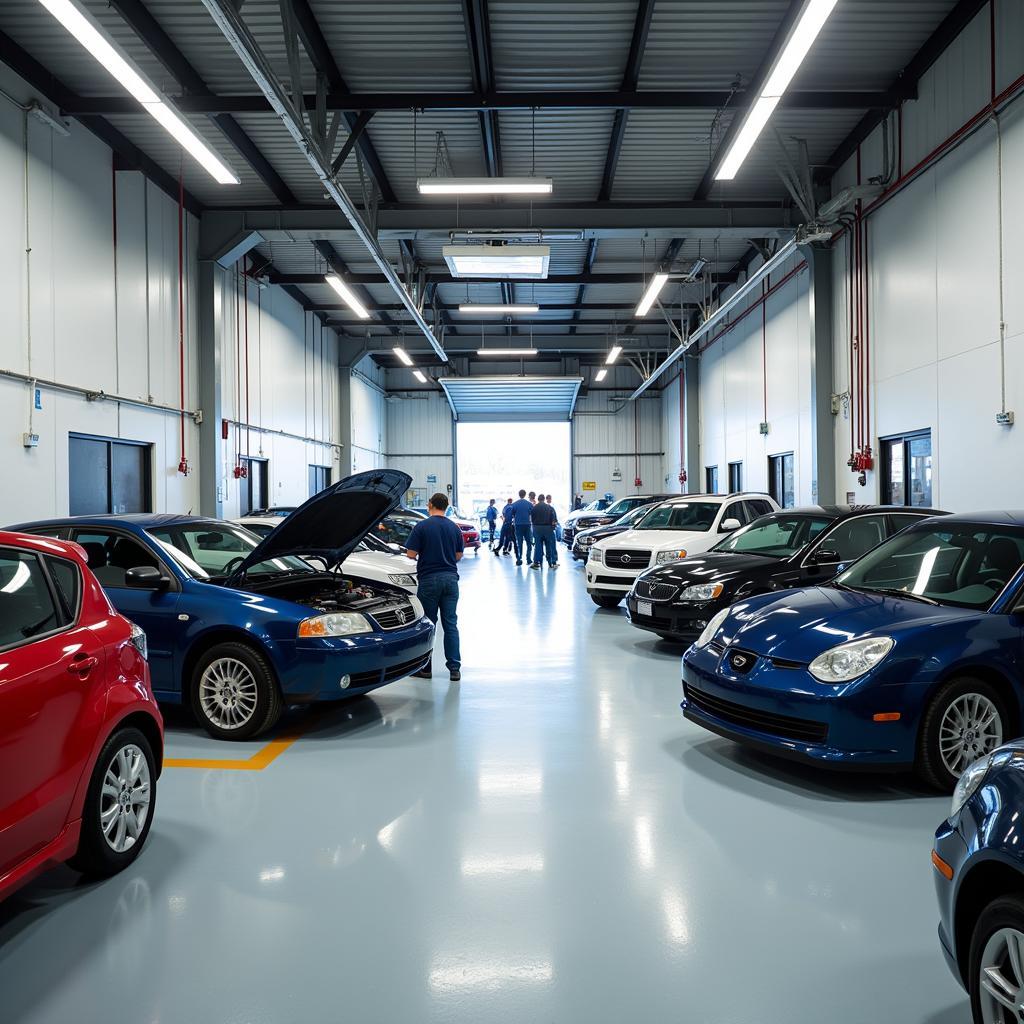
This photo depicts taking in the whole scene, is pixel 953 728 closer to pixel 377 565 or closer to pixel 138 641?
pixel 138 641

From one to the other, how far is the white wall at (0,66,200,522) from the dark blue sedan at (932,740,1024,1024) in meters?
9.96

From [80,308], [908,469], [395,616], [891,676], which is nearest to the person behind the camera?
[891,676]

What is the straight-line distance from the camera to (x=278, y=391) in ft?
63.1

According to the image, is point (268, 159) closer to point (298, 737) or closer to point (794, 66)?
point (794, 66)

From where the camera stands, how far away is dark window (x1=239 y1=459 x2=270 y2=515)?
17078mm

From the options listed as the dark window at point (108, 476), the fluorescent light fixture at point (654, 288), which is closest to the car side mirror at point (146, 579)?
the dark window at point (108, 476)

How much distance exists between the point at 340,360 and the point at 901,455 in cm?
1812

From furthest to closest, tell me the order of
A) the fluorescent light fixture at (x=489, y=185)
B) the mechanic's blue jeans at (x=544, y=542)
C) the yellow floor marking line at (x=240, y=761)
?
the mechanic's blue jeans at (x=544, y=542)
the fluorescent light fixture at (x=489, y=185)
the yellow floor marking line at (x=240, y=761)

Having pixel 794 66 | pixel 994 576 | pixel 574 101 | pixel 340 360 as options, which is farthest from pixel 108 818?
pixel 340 360

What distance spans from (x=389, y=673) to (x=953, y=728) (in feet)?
10.7

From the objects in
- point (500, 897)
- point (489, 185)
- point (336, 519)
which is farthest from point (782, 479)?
point (500, 897)

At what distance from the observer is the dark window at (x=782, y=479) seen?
1673 centimetres

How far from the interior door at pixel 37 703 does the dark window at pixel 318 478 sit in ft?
63.4

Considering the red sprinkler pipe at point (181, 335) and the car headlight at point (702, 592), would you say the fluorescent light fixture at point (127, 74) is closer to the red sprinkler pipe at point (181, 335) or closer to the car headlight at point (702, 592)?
the red sprinkler pipe at point (181, 335)
